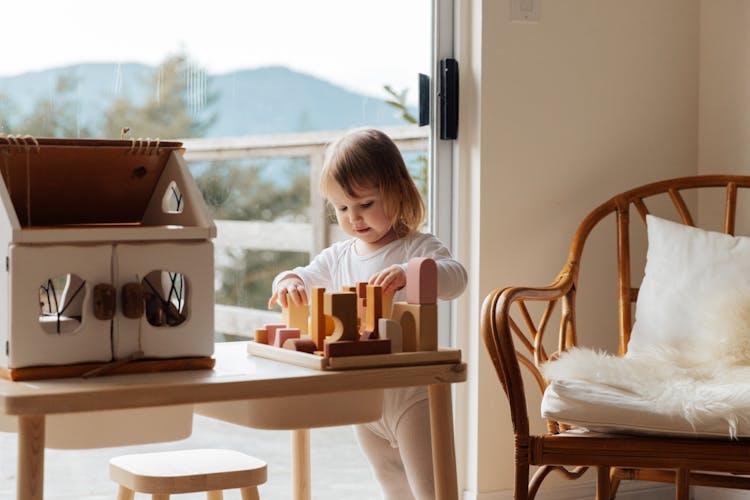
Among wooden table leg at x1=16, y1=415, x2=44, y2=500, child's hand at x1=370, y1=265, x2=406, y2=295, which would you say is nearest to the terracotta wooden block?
wooden table leg at x1=16, y1=415, x2=44, y2=500

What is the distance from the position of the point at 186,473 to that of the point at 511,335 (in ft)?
2.68

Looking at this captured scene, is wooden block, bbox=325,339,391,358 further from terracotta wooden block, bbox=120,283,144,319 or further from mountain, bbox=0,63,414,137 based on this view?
mountain, bbox=0,63,414,137

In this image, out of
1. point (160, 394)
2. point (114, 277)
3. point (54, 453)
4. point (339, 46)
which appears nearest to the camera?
point (160, 394)

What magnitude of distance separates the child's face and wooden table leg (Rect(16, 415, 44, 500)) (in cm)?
89

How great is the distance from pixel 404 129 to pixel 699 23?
946 mm

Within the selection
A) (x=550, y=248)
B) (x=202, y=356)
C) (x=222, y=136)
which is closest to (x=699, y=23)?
(x=550, y=248)

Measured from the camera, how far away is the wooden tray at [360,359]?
57.3 inches

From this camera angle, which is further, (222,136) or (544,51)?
(544,51)

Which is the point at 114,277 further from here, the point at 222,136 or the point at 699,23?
the point at 699,23

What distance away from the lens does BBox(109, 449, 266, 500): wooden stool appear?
1651mm

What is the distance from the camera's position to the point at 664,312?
7.93 feet

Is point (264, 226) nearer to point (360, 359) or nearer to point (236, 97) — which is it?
point (236, 97)

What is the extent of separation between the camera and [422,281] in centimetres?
153

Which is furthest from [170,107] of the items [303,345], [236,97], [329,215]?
[303,345]
